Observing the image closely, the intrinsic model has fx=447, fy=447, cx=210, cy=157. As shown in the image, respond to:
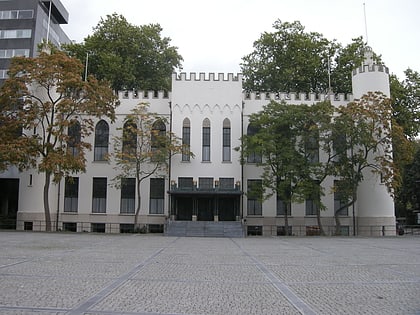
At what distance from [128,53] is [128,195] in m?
15.4

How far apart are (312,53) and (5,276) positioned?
38.0 metres

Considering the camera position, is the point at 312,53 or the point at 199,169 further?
the point at 312,53

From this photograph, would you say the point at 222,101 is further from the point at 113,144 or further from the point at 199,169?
the point at 113,144

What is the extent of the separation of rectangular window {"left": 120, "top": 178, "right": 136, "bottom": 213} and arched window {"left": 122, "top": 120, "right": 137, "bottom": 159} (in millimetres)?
3437

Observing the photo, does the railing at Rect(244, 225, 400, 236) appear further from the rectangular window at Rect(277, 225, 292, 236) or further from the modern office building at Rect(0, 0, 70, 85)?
the modern office building at Rect(0, 0, 70, 85)

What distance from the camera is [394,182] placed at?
31.3 metres

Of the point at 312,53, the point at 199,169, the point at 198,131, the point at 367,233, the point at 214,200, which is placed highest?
the point at 312,53

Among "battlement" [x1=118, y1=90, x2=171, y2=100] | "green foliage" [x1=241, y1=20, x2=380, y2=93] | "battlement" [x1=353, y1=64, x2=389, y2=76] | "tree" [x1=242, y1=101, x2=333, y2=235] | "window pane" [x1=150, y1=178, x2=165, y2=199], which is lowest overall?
"window pane" [x1=150, y1=178, x2=165, y2=199]

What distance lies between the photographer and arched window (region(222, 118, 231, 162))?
35.4m

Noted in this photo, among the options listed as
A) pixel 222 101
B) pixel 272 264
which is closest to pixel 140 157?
pixel 222 101

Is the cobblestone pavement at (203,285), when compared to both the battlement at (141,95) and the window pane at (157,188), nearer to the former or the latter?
the window pane at (157,188)

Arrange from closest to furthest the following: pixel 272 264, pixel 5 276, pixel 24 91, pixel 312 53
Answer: pixel 5 276 → pixel 272 264 → pixel 24 91 → pixel 312 53

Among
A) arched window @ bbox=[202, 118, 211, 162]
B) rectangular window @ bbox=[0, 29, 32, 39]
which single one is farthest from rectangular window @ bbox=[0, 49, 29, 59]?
arched window @ bbox=[202, 118, 211, 162]

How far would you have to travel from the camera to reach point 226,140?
3569 cm
